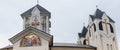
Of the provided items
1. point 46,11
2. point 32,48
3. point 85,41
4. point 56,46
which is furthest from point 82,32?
point 32,48

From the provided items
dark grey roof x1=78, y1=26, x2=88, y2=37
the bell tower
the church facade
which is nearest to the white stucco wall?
the church facade

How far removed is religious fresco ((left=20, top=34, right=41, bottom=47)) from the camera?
80.1ft

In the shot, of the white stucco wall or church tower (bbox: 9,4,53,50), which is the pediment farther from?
the white stucco wall

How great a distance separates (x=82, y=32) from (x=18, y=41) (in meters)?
13.4

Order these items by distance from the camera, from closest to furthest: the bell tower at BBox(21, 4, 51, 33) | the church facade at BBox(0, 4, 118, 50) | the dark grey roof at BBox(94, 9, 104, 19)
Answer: the church facade at BBox(0, 4, 118, 50) → the dark grey roof at BBox(94, 9, 104, 19) → the bell tower at BBox(21, 4, 51, 33)

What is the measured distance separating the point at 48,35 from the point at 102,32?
658cm

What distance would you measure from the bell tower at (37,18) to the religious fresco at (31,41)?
5.33 meters

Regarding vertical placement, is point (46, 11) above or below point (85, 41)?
above

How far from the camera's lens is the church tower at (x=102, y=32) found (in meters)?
27.4

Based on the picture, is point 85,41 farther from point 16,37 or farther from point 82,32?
point 16,37

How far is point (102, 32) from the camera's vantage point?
28.0 m

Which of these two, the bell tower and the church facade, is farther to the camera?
the bell tower

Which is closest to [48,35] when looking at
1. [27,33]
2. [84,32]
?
[27,33]

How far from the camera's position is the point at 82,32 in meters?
36.1
